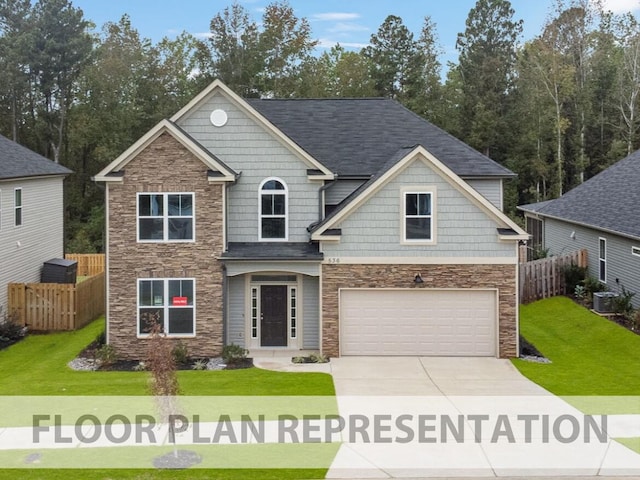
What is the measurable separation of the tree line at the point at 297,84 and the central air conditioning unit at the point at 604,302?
74.4ft

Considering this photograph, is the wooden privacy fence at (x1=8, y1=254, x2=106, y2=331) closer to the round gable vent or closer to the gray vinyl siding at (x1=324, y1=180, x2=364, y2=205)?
the round gable vent

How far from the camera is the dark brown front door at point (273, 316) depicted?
18.5m

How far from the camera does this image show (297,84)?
4456 centimetres

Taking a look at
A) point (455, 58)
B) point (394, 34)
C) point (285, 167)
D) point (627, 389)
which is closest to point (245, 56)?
point (394, 34)

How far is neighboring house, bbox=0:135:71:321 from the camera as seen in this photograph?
2100 centimetres

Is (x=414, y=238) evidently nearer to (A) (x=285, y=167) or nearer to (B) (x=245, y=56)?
(A) (x=285, y=167)

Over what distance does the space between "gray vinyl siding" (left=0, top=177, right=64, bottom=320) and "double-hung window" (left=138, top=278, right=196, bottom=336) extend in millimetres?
6066

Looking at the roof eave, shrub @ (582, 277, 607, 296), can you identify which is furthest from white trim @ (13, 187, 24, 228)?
shrub @ (582, 277, 607, 296)

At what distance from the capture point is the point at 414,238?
17.3 m

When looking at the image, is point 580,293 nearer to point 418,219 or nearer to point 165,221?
point 418,219

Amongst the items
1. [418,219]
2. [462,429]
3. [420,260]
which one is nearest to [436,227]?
[418,219]

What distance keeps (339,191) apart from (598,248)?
10853 mm

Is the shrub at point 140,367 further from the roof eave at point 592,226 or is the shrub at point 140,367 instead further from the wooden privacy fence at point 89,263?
the wooden privacy fence at point 89,263

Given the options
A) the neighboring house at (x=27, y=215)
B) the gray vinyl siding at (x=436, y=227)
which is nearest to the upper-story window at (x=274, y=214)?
the gray vinyl siding at (x=436, y=227)
